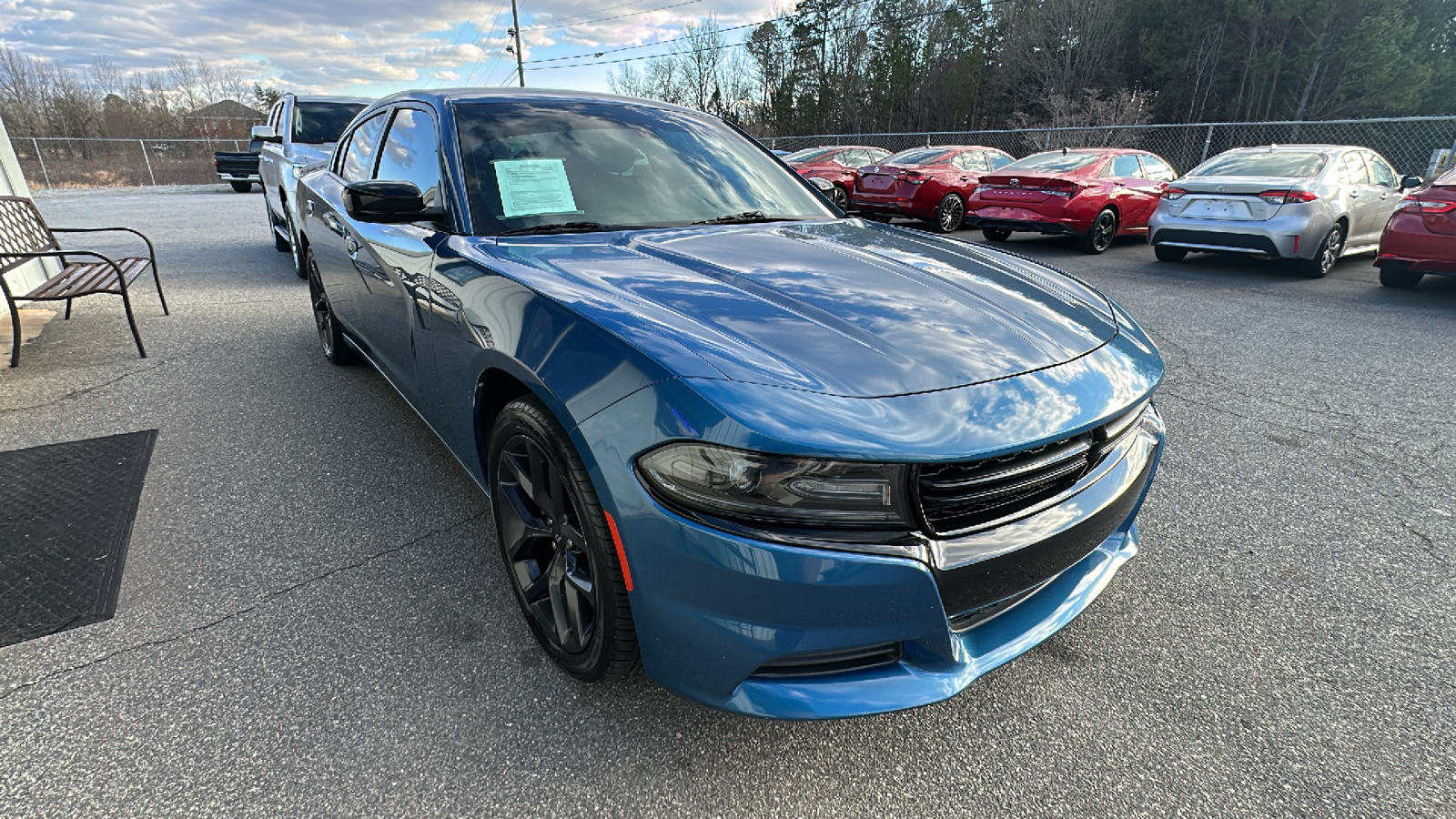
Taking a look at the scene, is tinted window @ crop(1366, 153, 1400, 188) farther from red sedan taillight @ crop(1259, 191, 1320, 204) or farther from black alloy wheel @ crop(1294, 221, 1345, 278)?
red sedan taillight @ crop(1259, 191, 1320, 204)

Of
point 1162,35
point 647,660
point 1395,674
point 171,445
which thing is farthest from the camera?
point 1162,35

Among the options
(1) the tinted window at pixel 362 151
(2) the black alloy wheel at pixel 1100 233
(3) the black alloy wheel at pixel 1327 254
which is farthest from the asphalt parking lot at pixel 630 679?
(2) the black alloy wheel at pixel 1100 233

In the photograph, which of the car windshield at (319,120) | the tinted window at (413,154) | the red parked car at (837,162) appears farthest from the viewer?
the red parked car at (837,162)

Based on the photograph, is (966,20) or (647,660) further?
(966,20)

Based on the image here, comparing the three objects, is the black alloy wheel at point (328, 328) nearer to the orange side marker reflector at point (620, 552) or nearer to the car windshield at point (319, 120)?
the orange side marker reflector at point (620, 552)

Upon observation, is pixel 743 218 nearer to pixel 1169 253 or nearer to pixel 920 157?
pixel 1169 253

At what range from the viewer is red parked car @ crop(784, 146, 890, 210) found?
13508mm

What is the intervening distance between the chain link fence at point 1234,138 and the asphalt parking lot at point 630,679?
523 inches

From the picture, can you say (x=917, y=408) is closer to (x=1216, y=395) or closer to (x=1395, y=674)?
(x=1395, y=674)

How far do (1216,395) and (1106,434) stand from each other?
127 inches

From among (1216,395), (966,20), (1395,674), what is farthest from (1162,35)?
(1395,674)

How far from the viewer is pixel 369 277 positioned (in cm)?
310

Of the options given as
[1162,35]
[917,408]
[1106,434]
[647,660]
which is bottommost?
[647,660]

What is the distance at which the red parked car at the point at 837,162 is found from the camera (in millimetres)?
13508
